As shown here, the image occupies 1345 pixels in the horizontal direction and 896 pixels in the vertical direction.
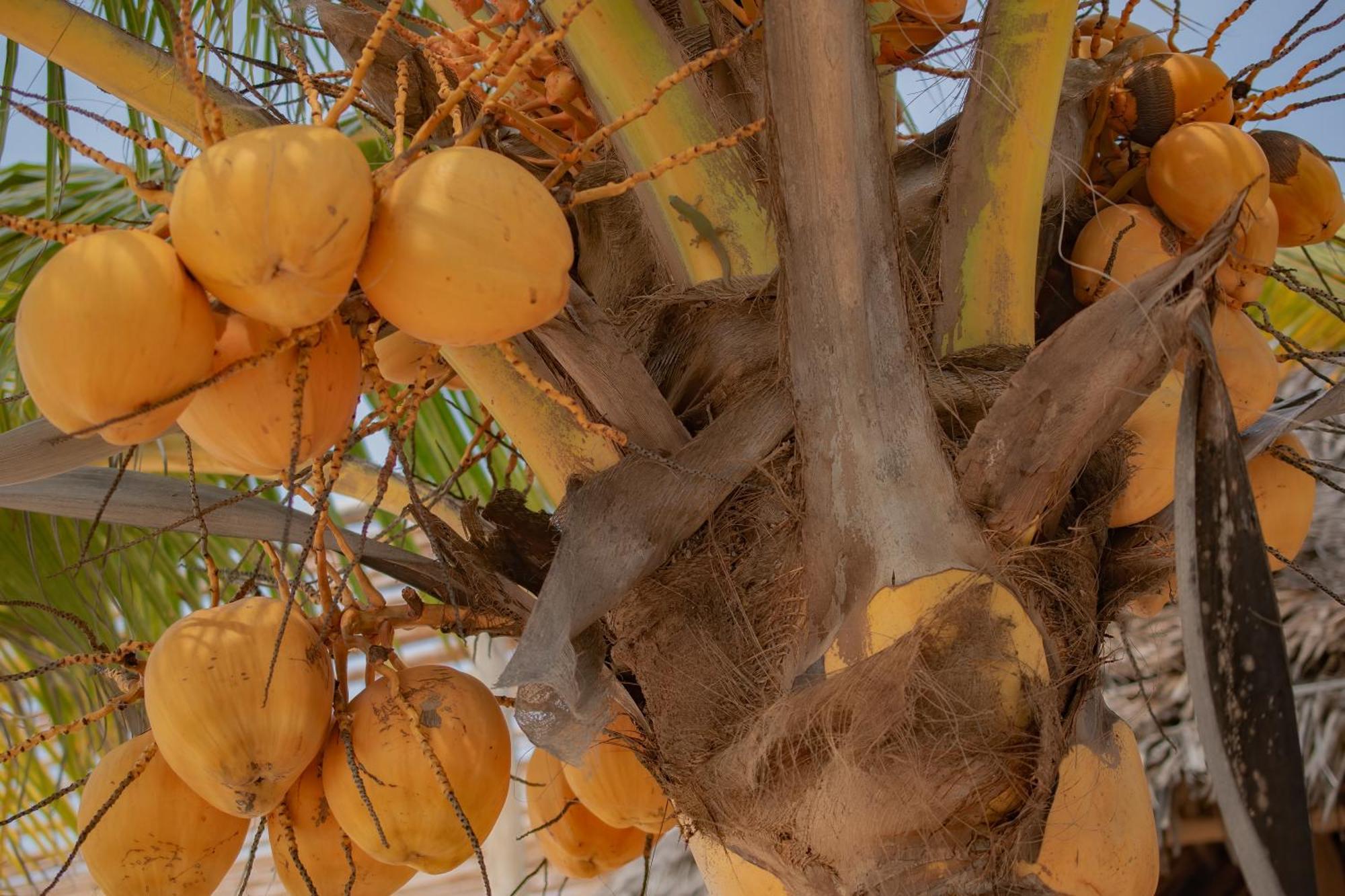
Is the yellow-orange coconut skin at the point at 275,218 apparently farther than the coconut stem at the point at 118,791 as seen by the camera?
No

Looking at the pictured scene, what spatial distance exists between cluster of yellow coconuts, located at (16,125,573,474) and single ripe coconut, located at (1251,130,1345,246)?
3.18 feet

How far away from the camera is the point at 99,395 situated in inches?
32.3

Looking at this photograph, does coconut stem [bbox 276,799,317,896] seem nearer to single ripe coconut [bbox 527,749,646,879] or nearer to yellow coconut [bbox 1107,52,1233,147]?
single ripe coconut [bbox 527,749,646,879]

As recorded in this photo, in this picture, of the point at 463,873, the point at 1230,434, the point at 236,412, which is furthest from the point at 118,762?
the point at 463,873

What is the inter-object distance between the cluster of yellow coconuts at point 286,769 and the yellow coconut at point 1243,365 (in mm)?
777

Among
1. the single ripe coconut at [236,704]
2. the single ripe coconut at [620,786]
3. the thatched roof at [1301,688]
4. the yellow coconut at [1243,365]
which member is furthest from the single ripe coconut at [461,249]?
the thatched roof at [1301,688]

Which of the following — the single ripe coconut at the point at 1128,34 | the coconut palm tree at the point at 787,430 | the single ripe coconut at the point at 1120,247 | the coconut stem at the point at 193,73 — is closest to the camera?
the coconut stem at the point at 193,73

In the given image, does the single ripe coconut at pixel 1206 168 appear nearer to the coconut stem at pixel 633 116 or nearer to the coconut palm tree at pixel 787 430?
the coconut palm tree at pixel 787 430

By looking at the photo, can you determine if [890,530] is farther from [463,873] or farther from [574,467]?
[463,873]

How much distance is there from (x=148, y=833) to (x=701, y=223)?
796 mm

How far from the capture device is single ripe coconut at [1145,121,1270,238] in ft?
4.52

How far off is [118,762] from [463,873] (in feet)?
11.0

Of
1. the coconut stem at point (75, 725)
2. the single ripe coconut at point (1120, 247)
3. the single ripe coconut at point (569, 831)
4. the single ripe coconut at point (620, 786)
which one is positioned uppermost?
the coconut stem at point (75, 725)

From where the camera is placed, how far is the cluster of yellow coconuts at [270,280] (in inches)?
31.9
